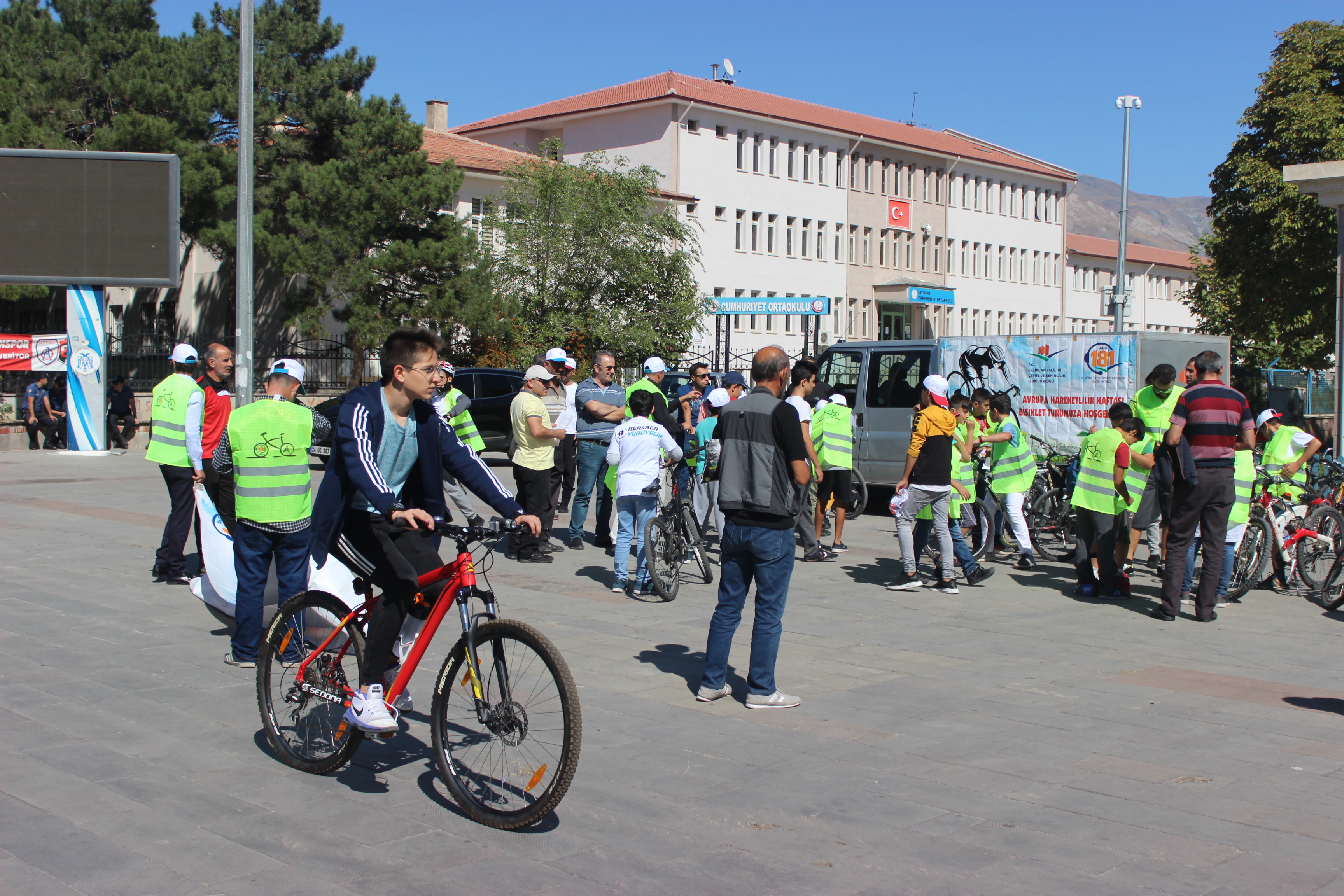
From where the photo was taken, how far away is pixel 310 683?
527 centimetres

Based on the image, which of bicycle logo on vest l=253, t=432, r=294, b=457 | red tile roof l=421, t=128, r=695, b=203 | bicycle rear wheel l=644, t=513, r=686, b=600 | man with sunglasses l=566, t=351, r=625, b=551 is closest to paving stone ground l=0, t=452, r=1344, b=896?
bicycle rear wheel l=644, t=513, r=686, b=600

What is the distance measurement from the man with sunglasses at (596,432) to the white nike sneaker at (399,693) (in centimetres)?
→ 692

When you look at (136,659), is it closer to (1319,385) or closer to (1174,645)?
(1174,645)

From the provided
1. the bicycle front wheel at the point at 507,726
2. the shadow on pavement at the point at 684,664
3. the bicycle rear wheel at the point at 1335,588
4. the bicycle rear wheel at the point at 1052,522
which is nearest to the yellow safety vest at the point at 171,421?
the shadow on pavement at the point at 684,664

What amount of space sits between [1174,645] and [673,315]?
3626cm

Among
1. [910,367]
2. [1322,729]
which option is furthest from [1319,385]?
[1322,729]

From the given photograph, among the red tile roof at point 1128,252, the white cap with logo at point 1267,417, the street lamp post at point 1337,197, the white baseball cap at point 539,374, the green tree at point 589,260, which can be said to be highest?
the red tile roof at point 1128,252

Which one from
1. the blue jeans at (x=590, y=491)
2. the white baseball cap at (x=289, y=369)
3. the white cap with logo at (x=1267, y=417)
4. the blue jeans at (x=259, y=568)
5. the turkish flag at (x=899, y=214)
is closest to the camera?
the blue jeans at (x=259, y=568)

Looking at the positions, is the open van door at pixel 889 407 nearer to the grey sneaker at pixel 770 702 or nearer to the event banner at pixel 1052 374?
the event banner at pixel 1052 374

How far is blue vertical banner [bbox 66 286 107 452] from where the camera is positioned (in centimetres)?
2653

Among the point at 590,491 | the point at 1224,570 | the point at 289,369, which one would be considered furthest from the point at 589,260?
the point at 289,369

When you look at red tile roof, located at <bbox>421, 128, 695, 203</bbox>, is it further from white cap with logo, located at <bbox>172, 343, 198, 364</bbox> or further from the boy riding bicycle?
the boy riding bicycle

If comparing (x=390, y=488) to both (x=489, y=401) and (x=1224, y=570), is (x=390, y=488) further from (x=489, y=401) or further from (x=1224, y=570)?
(x=489, y=401)

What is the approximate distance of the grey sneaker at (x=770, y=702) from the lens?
6504mm
